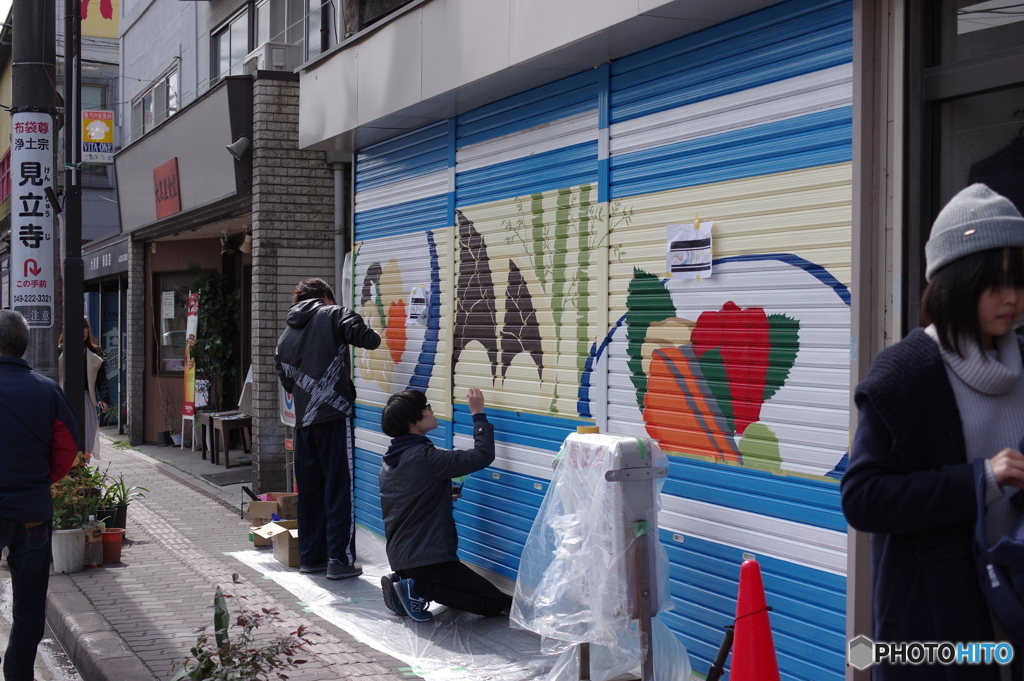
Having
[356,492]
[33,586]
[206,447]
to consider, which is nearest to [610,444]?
[33,586]

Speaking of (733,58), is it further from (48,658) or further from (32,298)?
(32,298)

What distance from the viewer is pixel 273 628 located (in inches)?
227

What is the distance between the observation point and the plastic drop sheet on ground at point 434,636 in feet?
17.2

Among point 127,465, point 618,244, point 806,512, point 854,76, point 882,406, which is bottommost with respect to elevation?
point 127,465

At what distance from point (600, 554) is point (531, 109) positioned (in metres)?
2.91

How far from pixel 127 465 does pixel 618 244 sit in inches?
419

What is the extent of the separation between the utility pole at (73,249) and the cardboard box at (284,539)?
6.70 ft

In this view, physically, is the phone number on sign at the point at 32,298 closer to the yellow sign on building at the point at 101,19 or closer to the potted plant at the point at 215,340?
the potted plant at the point at 215,340

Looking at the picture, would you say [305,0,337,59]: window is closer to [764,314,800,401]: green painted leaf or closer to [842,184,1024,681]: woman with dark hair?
[764,314,800,401]: green painted leaf

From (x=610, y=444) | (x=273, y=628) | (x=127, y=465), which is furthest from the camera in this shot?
(x=127, y=465)

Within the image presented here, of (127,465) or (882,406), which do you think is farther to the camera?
(127,465)

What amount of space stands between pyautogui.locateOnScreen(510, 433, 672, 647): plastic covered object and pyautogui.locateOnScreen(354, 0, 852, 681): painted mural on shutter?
14.8 inches

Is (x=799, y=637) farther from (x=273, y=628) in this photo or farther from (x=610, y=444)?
(x=273, y=628)

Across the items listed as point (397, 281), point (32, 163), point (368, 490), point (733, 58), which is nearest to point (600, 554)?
point (733, 58)
